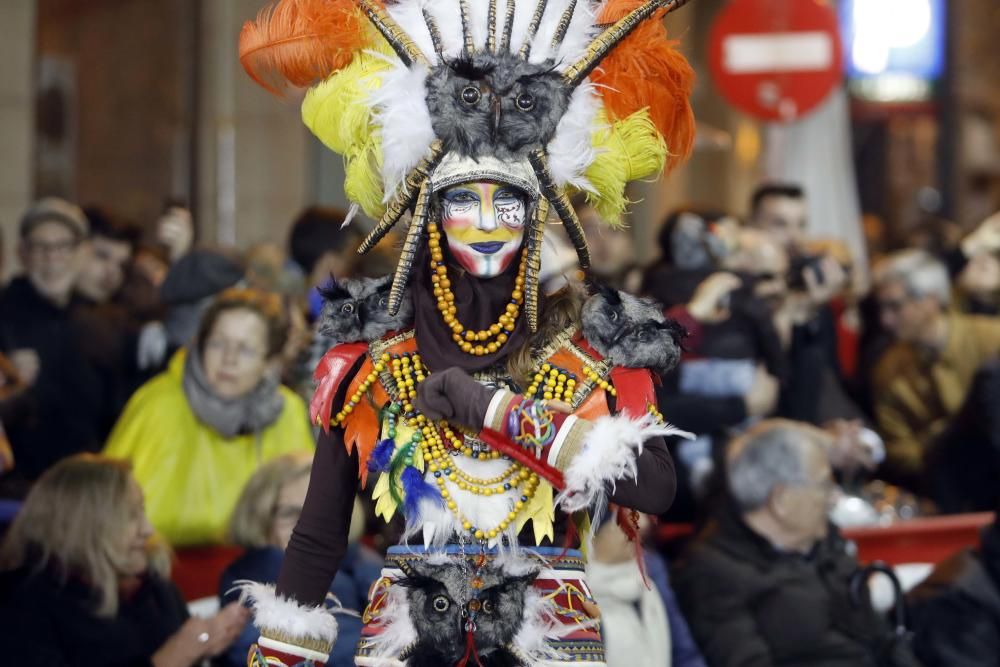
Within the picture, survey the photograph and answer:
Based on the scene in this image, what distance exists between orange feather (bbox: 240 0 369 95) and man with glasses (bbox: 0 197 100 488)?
8.60ft

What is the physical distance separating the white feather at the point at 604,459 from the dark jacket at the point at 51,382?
335 cm

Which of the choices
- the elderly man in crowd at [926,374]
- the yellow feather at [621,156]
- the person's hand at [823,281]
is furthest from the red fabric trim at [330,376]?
the elderly man in crowd at [926,374]

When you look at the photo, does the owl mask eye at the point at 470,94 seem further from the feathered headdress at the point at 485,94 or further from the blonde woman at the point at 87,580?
the blonde woman at the point at 87,580

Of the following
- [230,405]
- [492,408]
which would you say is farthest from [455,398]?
[230,405]

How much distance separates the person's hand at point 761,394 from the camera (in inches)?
259

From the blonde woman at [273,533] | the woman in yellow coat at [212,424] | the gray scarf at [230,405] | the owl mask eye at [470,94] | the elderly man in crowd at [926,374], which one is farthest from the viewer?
the elderly man in crowd at [926,374]

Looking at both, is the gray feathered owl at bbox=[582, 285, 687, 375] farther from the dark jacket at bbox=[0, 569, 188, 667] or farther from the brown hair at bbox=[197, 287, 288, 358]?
the brown hair at bbox=[197, 287, 288, 358]

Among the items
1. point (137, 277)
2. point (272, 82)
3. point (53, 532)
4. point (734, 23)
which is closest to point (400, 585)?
point (272, 82)

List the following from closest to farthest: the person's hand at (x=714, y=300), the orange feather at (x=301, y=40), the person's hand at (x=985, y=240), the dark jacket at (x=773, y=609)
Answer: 1. the orange feather at (x=301, y=40)
2. the dark jacket at (x=773, y=609)
3. the person's hand at (x=714, y=300)
4. the person's hand at (x=985, y=240)

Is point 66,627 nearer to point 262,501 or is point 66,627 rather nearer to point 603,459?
point 262,501

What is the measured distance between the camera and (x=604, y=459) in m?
3.40

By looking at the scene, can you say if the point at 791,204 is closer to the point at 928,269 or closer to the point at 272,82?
the point at 928,269

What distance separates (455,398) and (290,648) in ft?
2.26

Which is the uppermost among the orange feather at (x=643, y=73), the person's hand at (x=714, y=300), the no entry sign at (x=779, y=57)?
the no entry sign at (x=779, y=57)
